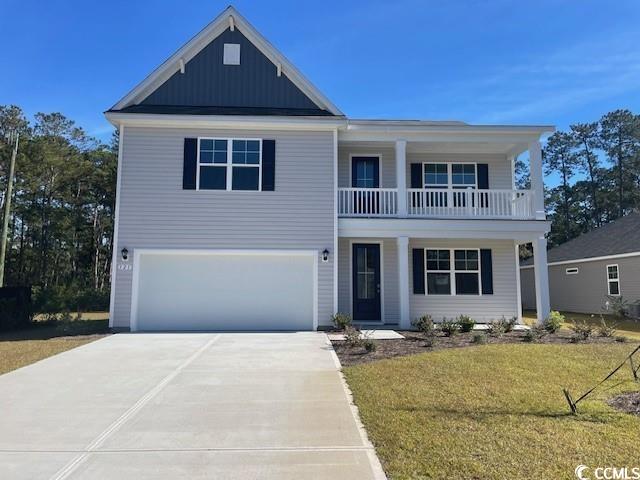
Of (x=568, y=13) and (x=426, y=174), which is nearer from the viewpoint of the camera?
(x=568, y=13)

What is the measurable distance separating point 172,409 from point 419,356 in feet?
14.9

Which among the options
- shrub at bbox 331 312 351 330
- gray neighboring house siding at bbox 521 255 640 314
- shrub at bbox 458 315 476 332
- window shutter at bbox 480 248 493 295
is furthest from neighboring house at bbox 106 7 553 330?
gray neighboring house siding at bbox 521 255 640 314

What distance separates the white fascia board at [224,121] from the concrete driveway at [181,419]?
6.41 meters

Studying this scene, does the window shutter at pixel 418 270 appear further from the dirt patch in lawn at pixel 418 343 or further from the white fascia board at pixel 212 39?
the white fascia board at pixel 212 39

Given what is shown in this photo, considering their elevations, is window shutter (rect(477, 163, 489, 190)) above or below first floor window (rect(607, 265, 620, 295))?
above

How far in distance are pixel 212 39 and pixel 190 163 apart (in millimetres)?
3885

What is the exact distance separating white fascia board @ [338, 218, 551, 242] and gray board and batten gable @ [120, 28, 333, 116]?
3.43 m

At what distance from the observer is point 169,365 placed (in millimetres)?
7660

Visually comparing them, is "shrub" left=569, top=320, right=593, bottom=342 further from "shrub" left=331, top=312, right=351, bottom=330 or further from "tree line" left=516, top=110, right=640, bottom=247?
"tree line" left=516, top=110, right=640, bottom=247

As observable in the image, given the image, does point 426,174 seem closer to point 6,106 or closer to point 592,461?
point 592,461

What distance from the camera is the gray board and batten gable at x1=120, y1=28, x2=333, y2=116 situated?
1286 cm

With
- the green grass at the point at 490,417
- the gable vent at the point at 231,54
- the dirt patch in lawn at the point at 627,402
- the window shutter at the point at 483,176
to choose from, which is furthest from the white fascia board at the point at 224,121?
the dirt patch in lawn at the point at 627,402

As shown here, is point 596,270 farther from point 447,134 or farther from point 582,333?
point 447,134

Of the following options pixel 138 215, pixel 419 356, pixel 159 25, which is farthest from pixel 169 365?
pixel 159 25
